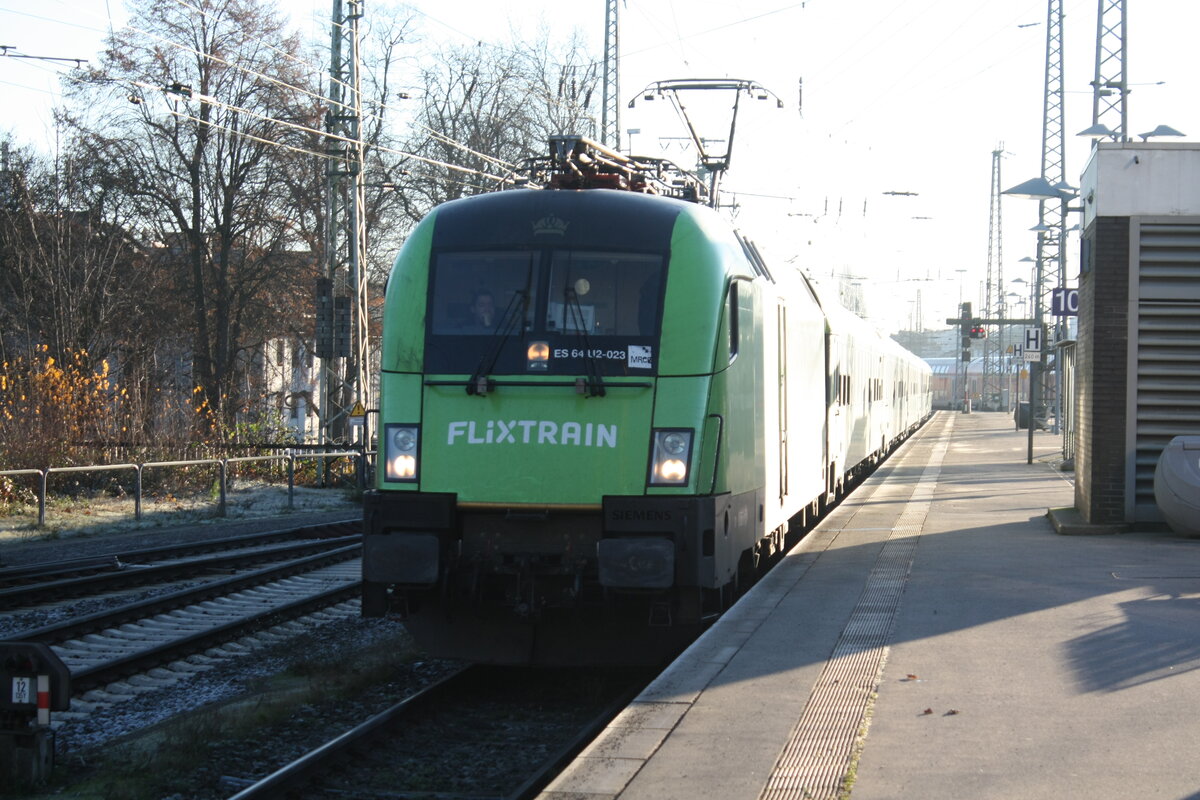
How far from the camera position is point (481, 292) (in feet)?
27.4

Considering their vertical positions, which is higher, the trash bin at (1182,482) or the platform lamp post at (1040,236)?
the platform lamp post at (1040,236)

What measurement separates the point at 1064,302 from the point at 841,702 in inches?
737

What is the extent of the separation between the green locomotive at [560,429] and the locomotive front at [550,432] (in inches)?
0.5

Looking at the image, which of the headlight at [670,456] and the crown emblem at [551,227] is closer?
the headlight at [670,456]

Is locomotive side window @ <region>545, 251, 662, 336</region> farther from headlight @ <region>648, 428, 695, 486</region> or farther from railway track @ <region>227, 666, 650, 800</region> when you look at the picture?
railway track @ <region>227, 666, 650, 800</region>

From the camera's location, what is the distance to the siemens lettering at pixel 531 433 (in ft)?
25.8

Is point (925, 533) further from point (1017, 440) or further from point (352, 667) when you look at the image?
point (1017, 440)

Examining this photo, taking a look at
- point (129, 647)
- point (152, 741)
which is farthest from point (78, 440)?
point (152, 741)

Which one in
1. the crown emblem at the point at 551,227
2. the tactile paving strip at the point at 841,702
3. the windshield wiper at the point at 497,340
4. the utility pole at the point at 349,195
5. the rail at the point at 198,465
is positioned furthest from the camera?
the utility pole at the point at 349,195

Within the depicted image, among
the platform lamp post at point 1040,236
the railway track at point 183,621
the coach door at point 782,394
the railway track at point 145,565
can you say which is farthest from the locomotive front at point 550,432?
the platform lamp post at point 1040,236

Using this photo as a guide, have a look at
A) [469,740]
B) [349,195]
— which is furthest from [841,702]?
[349,195]

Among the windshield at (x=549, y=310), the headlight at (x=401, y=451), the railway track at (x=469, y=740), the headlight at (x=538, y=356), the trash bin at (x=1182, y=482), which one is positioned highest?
the windshield at (x=549, y=310)

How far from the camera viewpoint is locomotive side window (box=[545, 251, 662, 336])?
26.7 ft

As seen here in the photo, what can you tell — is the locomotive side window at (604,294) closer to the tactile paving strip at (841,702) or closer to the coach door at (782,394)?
the tactile paving strip at (841,702)
